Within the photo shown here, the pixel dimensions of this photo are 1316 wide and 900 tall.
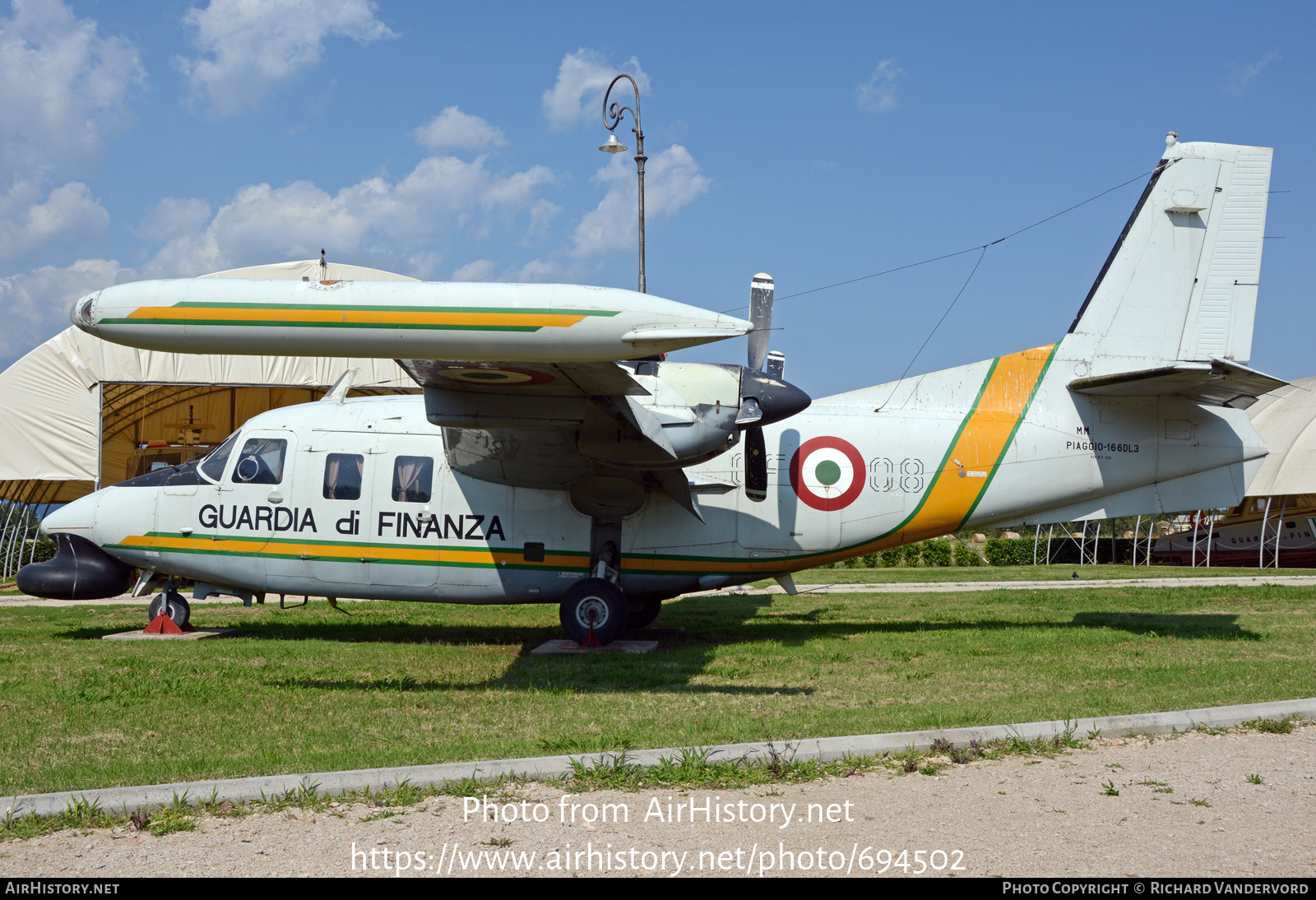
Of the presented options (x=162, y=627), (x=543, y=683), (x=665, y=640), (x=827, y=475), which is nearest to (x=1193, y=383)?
(x=827, y=475)

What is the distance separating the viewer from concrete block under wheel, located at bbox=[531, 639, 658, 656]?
11.3m

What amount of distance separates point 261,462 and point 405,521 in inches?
85.4

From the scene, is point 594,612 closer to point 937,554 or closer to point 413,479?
point 413,479

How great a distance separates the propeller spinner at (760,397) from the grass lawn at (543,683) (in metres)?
2.22

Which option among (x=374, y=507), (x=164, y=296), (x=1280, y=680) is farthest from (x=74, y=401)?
(x=1280, y=680)

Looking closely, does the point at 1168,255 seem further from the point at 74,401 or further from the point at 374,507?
the point at 74,401

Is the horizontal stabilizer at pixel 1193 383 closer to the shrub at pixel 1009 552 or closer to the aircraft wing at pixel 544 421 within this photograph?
the aircraft wing at pixel 544 421

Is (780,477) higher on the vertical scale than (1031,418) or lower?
lower

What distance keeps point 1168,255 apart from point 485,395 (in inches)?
357

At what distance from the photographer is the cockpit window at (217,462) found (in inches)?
494

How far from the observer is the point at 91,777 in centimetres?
543

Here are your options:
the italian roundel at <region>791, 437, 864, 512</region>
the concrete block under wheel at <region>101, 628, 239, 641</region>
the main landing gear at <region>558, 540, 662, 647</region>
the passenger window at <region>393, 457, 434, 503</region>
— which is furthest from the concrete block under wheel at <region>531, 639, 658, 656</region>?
the concrete block under wheel at <region>101, 628, 239, 641</region>

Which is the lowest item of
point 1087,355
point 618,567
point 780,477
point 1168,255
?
point 618,567
